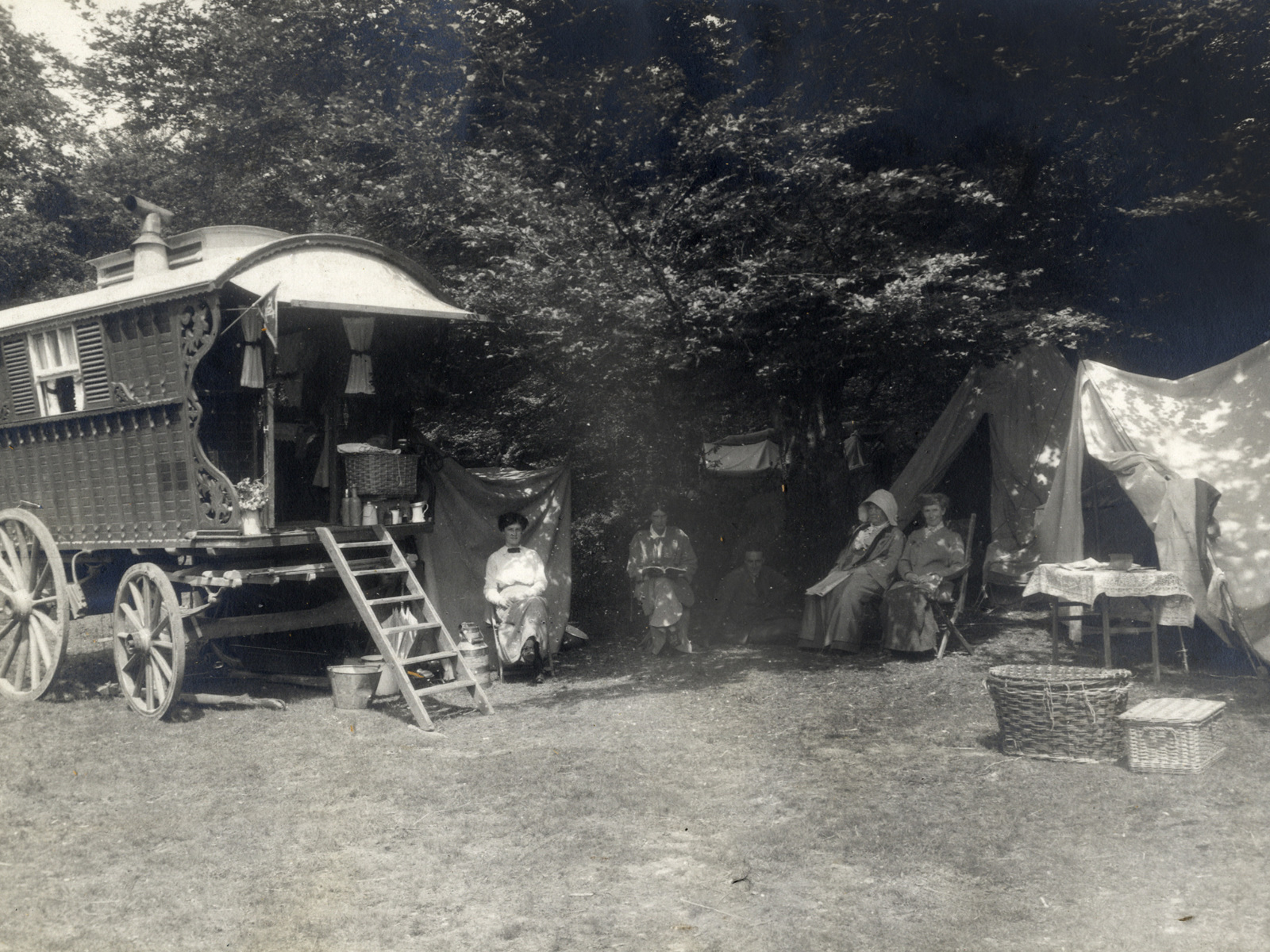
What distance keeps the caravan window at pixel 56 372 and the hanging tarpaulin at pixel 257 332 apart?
5.71 feet

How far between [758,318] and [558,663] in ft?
11.5

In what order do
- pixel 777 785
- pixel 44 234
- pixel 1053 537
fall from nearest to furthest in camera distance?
pixel 777 785, pixel 1053 537, pixel 44 234

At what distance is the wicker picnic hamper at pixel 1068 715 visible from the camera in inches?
226

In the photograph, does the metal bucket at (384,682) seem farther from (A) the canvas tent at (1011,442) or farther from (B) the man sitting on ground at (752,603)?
(A) the canvas tent at (1011,442)

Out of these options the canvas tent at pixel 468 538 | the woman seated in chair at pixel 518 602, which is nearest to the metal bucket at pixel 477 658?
the woman seated in chair at pixel 518 602

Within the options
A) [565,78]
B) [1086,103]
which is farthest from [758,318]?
[1086,103]

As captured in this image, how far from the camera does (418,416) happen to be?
34.2 ft

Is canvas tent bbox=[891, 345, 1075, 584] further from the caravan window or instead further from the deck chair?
the caravan window

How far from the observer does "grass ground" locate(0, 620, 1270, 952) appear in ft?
12.2

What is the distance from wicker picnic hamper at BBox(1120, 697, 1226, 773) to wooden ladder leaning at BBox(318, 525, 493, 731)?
13.8 feet

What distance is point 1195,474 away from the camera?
8164mm

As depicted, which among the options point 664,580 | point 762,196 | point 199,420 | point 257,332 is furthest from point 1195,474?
point 199,420

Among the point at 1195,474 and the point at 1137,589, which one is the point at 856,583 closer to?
the point at 1137,589

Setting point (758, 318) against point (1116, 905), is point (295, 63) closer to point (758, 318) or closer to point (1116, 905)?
point (758, 318)
